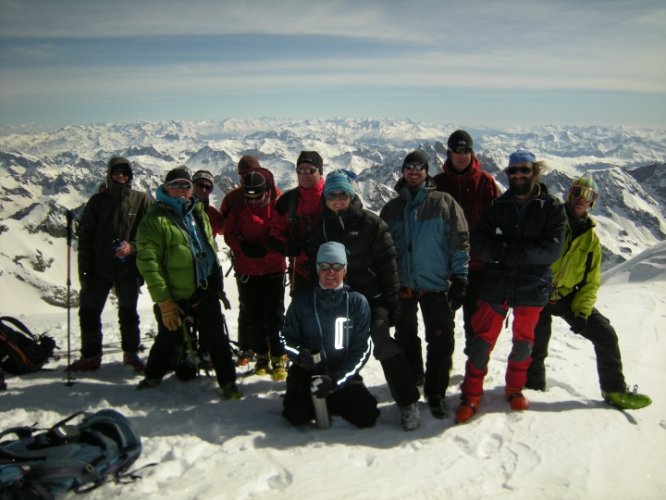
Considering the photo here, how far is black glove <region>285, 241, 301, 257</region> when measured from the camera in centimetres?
625

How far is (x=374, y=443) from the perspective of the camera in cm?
512

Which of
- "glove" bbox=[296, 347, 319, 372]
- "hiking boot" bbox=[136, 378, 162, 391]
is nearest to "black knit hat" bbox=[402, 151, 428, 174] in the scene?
"glove" bbox=[296, 347, 319, 372]

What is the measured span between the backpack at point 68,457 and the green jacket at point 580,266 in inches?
234

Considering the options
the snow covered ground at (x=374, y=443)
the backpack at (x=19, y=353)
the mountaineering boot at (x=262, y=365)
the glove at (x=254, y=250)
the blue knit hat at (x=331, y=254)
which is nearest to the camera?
the snow covered ground at (x=374, y=443)

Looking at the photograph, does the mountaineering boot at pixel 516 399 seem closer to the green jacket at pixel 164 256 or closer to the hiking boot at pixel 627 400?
the hiking boot at pixel 627 400

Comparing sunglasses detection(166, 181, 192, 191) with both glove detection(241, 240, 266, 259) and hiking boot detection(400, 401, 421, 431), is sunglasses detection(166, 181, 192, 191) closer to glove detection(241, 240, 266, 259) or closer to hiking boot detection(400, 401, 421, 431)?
glove detection(241, 240, 266, 259)

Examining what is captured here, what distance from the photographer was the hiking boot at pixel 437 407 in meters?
5.73

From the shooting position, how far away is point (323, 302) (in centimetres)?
560

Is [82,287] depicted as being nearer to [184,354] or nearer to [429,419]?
[184,354]

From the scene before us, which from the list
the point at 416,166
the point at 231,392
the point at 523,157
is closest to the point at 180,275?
the point at 231,392

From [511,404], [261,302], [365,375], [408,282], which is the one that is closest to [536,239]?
[408,282]

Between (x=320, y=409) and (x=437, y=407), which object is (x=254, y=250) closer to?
(x=320, y=409)

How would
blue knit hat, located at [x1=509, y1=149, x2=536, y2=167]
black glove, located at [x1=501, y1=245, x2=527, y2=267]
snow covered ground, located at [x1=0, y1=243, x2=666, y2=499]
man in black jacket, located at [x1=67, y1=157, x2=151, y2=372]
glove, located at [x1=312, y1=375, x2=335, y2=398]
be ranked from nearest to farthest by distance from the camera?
snow covered ground, located at [x1=0, y1=243, x2=666, y2=499], glove, located at [x1=312, y1=375, x2=335, y2=398], black glove, located at [x1=501, y1=245, x2=527, y2=267], blue knit hat, located at [x1=509, y1=149, x2=536, y2=167], man in black jacket, located at [x1=67, y1=157, x2=151, y2=372]

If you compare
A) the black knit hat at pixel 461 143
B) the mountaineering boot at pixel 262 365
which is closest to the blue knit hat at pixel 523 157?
the black knit hat at pixel 461 143
